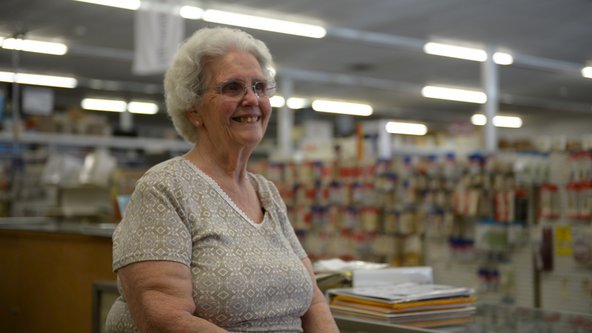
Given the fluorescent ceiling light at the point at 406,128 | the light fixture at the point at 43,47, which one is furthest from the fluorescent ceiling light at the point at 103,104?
the fluorescent ceiling light at the point at 406,128

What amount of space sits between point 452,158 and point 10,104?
160 inches

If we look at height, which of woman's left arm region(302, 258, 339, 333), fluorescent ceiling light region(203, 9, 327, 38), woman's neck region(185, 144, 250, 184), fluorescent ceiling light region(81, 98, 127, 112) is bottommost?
woman's left arm region(302, 258, 339, 333)

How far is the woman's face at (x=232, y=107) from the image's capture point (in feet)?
6.66

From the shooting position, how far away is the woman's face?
2.03 m

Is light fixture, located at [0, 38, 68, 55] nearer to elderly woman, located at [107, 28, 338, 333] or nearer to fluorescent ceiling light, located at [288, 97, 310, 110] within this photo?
fluorescent ceiling light, located at [288, 97, 310, 110]

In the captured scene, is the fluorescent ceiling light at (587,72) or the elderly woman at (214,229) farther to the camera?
the fluorescent ceiling light at (587,72)

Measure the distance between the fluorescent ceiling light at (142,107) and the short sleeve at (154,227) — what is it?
18.5m

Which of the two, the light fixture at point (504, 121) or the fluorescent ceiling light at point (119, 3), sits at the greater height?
the light fixture at point (504, 121)

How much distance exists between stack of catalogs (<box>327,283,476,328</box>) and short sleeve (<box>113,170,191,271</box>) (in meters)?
0.83

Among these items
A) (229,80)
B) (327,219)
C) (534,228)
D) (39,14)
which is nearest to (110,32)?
(39,14)

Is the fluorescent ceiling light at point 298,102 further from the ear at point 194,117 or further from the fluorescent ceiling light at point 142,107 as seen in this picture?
the ear at point 194,117

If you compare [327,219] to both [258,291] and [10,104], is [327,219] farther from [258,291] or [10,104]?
[258,291]

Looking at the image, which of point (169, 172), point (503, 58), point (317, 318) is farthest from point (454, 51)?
point (169, 172)

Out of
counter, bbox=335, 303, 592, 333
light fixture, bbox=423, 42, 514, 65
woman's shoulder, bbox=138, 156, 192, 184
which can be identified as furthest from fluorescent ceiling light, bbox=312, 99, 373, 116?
woman's shoulder, bbox=138, 156, 192, 184
